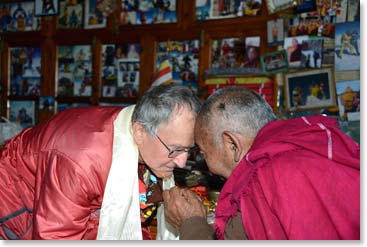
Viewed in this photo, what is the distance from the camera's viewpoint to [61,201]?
161cm

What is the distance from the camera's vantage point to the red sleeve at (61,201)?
1596 mm

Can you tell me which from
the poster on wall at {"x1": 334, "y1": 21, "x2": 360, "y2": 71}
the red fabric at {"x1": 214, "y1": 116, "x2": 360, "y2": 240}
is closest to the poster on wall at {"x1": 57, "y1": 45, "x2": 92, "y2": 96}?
the poster on wall at {"x1": 334, "y1": 21, "x2": 360, "y2": 71}

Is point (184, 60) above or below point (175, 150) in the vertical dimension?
above

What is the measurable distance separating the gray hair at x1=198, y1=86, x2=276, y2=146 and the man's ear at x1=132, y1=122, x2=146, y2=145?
0.29 meters

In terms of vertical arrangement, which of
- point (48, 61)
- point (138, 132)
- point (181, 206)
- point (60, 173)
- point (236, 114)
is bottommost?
point (181, 206)

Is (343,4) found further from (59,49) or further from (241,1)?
(59,49)

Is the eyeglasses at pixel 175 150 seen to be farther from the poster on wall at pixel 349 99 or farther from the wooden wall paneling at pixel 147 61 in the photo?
the wooden wall paneling at pixel 147 61

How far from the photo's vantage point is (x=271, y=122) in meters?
1.58

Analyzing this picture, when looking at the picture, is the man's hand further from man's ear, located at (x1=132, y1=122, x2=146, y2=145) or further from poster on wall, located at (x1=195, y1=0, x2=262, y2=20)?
poster on wall, located at (x1=195, y1=0, x2=262, y2=20)

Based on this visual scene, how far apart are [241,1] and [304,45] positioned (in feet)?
1.89

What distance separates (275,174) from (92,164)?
2.17ft

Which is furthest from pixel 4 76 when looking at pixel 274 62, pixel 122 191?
pixel 122 191

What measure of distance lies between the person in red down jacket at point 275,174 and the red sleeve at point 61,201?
1.20 feet

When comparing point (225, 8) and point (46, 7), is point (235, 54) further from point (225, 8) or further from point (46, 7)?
point (46, 7)
